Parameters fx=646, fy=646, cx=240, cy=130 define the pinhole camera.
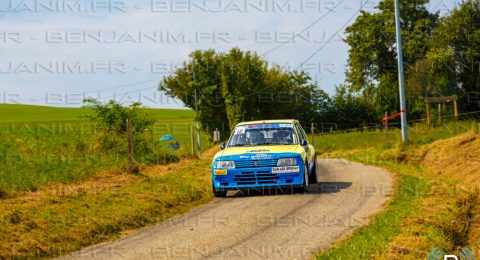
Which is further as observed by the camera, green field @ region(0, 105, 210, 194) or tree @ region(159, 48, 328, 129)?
tree @ region(159, 48, 328, 129)

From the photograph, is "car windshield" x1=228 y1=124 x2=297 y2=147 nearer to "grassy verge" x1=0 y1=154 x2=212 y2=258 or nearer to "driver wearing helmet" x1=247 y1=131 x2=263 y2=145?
"driver wearing helmet" x1=247 y1=131 x2=263 y2=145

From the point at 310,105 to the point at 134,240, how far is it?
5961 centimetres

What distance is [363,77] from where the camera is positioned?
196 feet

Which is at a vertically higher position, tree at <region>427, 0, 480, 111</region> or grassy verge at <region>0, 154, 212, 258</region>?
tree at <region>427, 0, 480, 111</region>

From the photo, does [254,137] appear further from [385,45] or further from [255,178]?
[385,45]

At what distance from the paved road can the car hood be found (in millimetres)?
1026

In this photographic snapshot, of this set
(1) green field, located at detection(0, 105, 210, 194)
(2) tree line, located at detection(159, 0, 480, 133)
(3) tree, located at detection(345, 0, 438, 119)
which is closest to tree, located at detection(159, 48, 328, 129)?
(2) tree line, located at detection(159, 0, 480, 133)

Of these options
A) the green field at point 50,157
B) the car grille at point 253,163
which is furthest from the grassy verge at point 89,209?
the car grille at point 253,163

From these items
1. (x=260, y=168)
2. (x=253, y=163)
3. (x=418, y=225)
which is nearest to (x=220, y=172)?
(x=253, y=163)

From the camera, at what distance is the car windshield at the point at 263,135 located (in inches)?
637

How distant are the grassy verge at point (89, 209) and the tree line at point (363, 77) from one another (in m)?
39.1

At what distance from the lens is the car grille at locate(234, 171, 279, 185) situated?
1490 cm

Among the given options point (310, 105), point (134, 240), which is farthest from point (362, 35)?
point (134, 240)

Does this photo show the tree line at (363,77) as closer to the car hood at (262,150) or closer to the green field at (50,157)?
the green field at (50,157)
